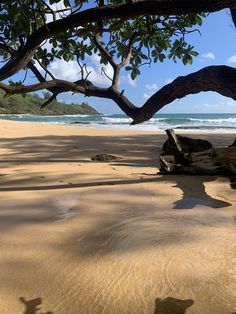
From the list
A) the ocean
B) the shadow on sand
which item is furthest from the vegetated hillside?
the shadow on sand

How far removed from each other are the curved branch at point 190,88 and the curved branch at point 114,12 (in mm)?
856

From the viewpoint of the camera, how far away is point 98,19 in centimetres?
328

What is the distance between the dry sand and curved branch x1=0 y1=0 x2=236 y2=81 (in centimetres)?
134

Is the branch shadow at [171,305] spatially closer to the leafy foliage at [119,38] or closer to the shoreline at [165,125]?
the leafy foliage at [119,38]

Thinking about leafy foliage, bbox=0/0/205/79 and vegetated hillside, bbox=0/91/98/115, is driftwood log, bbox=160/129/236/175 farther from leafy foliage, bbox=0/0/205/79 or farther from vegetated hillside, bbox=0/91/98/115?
vegetated hillside, bbox=0/91/98/115

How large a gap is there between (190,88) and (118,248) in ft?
7.19

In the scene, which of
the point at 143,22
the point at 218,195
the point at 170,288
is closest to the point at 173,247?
the point at 170,288

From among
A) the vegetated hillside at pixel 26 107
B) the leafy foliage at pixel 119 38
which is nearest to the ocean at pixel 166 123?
the leafy foliage at pixel 119 38

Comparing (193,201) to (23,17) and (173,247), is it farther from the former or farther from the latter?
(23,17)

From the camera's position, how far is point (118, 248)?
2213 millimetres

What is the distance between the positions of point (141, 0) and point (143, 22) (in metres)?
1.94

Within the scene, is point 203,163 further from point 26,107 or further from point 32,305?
point 26,107

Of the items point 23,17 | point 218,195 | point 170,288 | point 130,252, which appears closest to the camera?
point 170,288

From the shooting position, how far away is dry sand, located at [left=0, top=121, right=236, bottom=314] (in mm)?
1668
